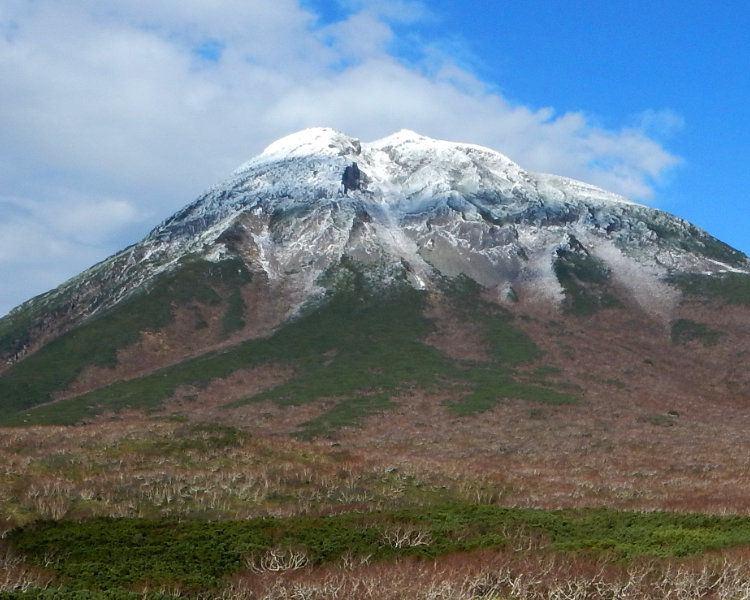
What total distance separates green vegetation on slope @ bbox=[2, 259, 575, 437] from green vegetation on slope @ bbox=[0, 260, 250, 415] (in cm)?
933

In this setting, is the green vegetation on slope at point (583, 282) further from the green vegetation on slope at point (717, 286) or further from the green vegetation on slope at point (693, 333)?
the green vegetation on slope at point (717, 286)

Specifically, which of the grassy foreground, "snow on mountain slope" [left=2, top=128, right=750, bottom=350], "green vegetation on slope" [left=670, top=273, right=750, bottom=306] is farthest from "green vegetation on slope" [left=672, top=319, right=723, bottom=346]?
the grassy foreground

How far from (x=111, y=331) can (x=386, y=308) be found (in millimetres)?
43499

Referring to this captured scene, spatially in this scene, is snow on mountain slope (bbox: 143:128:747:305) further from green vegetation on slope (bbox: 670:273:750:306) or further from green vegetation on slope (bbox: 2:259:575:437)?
green vegetation on slope (bbox: 2:259:575:437)

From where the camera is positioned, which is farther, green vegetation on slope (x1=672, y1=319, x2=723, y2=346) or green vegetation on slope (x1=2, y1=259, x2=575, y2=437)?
green vegetation on slope (x1=672, y1=319, x2=723, y2=346)

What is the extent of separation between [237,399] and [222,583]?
7017cm

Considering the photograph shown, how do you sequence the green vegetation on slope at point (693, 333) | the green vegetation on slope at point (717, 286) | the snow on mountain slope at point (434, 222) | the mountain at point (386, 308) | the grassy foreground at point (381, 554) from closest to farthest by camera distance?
the grassy foreground at point (381, 554), the mountain at point (386, 308), the green vegetation on slope at point (693, 333), the green vegetation on slope at point (717, 286), the snow on mountain slope at point (434, 222)

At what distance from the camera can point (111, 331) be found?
356ft

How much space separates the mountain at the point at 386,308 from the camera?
87.6 m

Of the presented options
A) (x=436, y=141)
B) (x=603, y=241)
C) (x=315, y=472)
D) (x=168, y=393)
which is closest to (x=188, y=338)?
(x=168, y=393)

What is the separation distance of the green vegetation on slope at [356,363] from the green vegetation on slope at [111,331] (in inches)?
367

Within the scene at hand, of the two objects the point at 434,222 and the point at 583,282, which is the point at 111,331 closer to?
the point at 434,222

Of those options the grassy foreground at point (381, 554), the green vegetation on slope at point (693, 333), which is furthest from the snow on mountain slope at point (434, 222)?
the grassy foreground at point (381, 554)

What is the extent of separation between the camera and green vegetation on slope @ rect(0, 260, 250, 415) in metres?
92.4
